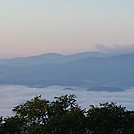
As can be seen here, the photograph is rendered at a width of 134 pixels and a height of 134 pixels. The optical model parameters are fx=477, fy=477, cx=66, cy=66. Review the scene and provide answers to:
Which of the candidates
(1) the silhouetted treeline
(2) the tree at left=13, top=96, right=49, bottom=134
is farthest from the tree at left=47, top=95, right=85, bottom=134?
(2) the tree at left=13, top=96, right=49, bottom=134

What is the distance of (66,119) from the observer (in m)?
32.8

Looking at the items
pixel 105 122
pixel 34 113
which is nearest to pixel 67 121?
pixel 34 113

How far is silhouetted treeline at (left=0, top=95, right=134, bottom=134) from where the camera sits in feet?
108

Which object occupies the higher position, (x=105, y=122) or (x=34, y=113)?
(x=34, y=113)

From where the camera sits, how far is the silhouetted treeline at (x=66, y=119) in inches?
1300

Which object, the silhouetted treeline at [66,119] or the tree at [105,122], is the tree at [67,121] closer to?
the silhouetted treeline at [66,119]

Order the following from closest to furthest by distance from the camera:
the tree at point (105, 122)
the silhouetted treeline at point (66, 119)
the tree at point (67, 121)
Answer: the tree at point (67, 121) < the silhouetted treeline at point (66, 119) < the tree at point (105, 122)

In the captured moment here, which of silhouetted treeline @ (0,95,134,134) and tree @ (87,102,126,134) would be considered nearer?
silhouetted treeline @ (0,95,134,134)

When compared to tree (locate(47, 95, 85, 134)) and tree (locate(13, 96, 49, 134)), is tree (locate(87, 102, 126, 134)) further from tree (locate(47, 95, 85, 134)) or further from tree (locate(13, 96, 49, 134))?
tree (locate(13, 96, 49, 134))

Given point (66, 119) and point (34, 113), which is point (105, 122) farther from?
point (34, 113)

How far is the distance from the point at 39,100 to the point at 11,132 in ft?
10.5

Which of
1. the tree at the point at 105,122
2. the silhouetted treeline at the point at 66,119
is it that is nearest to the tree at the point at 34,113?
the silhouetted treeline at the point at 66,119

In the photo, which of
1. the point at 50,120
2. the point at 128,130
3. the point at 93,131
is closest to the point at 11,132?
the point at 50,120

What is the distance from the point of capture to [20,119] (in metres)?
34.7
